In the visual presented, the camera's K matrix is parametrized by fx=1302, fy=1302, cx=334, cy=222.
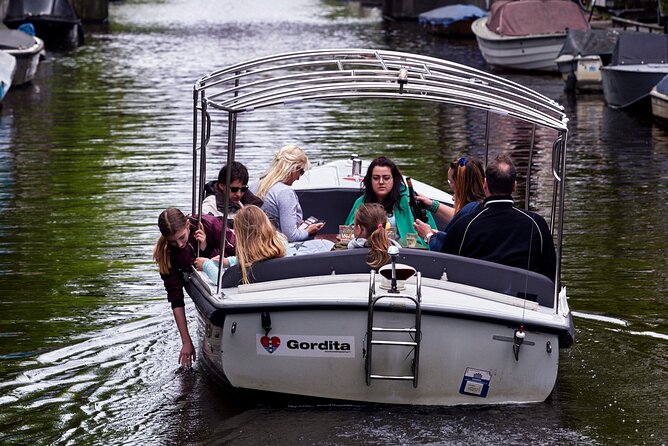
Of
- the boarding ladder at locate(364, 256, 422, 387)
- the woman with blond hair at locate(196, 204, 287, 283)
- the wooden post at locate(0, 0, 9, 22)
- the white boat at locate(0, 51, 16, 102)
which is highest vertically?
the woman with blond hair at locate(196, 204, 287, 283)

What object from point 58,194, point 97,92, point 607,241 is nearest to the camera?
point 607,241

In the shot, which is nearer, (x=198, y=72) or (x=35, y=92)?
(x=35, y=92)

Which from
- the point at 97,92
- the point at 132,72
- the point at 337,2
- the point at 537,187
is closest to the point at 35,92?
the point at 97,92

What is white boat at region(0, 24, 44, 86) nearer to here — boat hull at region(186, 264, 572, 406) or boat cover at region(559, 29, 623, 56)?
boat cover at region(559, 29, 623, 56)

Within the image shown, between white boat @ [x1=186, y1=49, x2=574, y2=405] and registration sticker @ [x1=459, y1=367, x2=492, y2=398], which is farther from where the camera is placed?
registration sticker @ [x1=459, y1=367, x2=492, y2=398]

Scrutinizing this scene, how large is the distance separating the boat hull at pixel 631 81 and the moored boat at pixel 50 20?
25883 mm

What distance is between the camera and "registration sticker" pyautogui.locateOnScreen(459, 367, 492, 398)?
26.0ft

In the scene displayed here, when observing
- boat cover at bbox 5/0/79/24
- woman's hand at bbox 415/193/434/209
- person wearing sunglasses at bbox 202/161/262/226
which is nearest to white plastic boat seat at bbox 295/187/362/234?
person wearing sunglasses at bbox 202/161/262/226

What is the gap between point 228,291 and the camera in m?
8.26

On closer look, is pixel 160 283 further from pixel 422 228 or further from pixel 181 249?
pixel 422 228

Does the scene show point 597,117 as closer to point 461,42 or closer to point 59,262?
point 59,262

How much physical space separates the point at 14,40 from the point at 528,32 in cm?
1519

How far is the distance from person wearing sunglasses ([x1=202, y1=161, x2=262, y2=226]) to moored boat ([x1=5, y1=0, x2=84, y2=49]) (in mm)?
39208

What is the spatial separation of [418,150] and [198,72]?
→ 16565 millimetres
